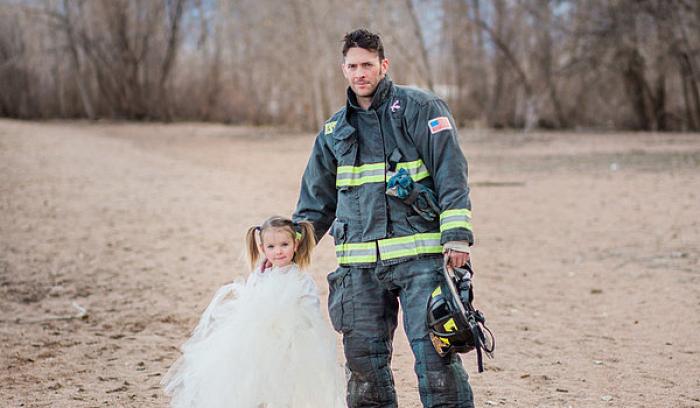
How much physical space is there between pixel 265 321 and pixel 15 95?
134ft

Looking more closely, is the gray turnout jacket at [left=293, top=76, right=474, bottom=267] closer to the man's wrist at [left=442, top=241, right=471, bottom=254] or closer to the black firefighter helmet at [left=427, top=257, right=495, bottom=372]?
the man's wrist at [left=442, top=241, right=471, bottom=254]

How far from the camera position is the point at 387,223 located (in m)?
3.98

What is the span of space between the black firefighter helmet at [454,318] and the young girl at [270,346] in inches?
22.9

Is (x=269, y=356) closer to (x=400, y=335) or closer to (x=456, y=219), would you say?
(x=456, y=219)

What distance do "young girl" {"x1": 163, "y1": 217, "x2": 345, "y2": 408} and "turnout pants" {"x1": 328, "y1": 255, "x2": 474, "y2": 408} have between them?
0.38ft

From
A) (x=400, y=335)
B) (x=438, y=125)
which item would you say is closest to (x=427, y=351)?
(x=438, y=125)

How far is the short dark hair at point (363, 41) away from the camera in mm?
3975

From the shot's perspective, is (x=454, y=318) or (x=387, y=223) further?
(x=387, y=223)

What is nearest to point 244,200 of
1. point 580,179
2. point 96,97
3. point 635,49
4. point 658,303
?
point 580,179

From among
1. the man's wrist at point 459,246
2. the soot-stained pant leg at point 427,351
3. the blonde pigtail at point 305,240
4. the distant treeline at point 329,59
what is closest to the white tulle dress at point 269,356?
the blonde pigtail at point 305,240

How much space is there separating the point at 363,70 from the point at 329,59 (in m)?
30.4

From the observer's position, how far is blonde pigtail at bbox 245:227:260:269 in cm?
441

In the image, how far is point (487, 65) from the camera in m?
34.2

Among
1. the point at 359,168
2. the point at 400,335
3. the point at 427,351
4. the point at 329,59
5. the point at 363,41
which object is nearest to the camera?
the point at 427,351
